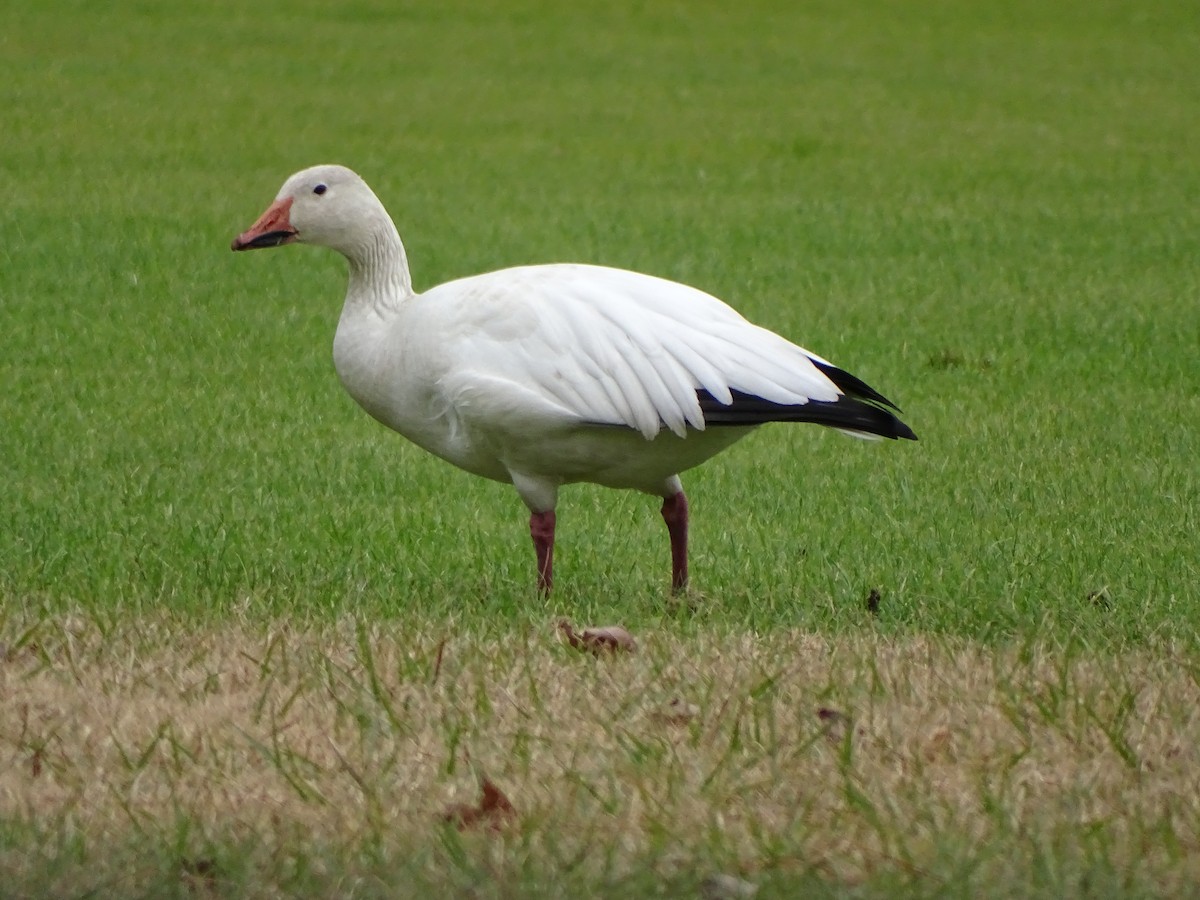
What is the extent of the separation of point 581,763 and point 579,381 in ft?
4.79

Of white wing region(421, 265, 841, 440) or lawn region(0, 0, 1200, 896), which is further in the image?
white wing region(421, 265, 841, 440)

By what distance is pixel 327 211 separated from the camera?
597 centimetres

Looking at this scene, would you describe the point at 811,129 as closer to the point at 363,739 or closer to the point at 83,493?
the point at 83,493

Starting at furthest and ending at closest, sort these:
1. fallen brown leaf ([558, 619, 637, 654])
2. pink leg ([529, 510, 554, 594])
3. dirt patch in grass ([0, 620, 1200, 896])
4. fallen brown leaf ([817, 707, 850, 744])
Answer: pink leg ([529, 510, 554, 594]), fallen brown leaf ([558, 619, 637, 654]), fallen brown leaf ([817, 707, 850, 744]), dirt patch in grass ([0, 620, 1200, 896])

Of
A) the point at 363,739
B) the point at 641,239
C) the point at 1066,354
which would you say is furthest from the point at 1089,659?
the point at 641,239

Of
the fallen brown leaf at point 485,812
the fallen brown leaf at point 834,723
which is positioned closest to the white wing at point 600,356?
the fallen brown leaf at point 834,723

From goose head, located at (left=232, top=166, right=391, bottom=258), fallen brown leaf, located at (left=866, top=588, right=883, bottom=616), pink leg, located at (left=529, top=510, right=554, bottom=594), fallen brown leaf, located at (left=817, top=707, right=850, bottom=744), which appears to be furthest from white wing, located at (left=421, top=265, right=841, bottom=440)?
fallen brown leaf, located at (left=817, top=707, right=850, bottom=744)

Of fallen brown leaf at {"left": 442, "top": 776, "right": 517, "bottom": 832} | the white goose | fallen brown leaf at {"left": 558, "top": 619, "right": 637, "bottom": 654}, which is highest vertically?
the white goose

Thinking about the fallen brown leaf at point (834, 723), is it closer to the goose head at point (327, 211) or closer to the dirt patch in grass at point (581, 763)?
the dirt patch in grass at point (581, 763)

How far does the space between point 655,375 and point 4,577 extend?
81.2 inches

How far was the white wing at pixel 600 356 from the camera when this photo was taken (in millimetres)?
5168

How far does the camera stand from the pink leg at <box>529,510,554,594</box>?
5637 mm

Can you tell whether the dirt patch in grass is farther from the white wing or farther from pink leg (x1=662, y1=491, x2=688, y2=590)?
pink leg (x1=662, y1=491, x2=688, y2=590)

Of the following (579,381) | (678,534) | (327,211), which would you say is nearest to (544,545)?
(678,534)
